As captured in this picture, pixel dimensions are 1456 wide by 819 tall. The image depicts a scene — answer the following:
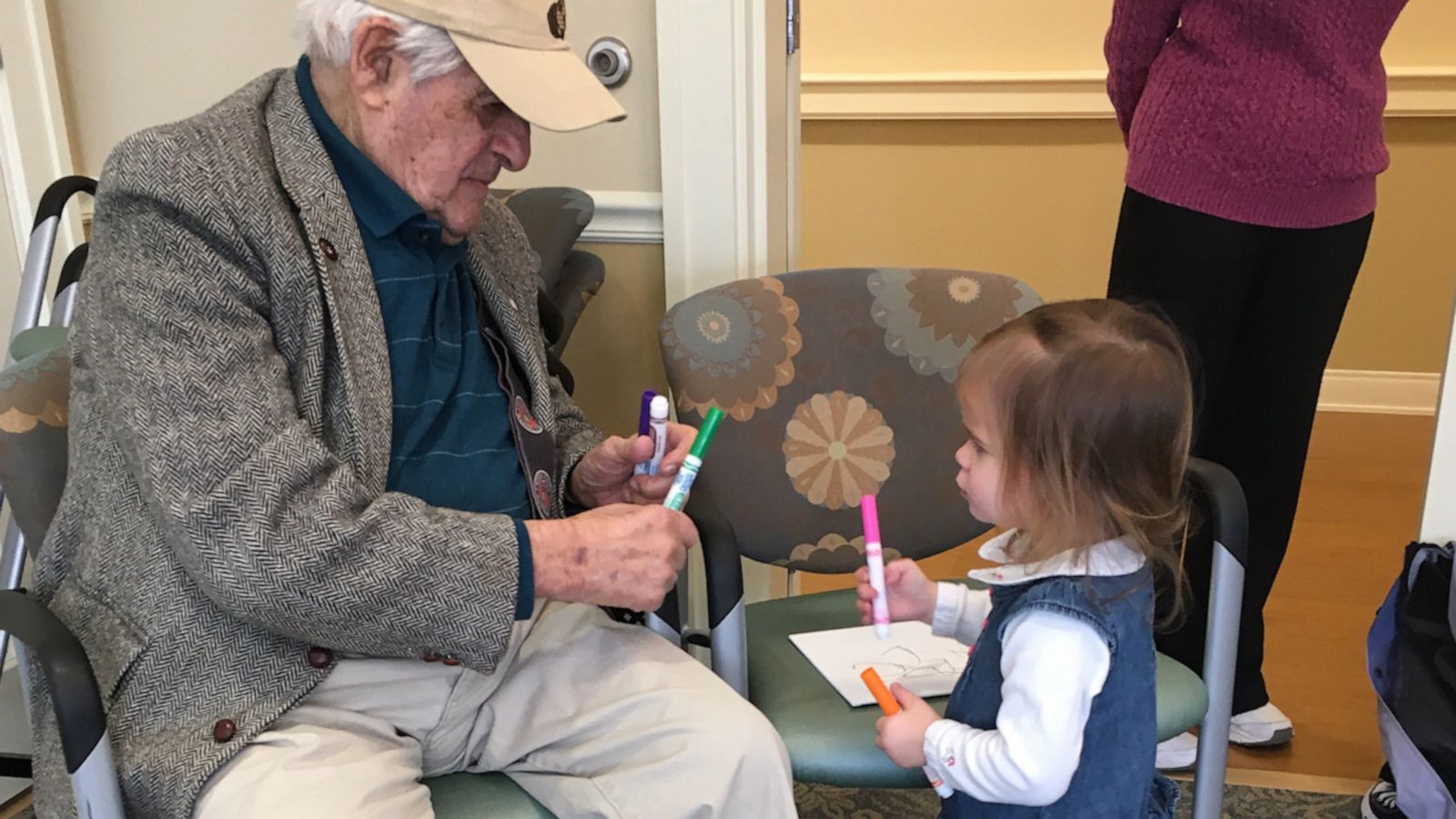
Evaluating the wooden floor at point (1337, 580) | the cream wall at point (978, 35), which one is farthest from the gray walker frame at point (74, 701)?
the cream wall at point (978, 35)

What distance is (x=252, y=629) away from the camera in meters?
1.03

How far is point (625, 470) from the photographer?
4.40ft

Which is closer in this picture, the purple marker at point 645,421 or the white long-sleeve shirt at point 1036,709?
the white long-sleeve shirt at point 1036,709

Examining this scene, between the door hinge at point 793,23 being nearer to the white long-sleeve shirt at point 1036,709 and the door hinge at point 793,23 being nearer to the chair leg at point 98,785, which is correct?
the white long-sleeve shirt at point 1036,709

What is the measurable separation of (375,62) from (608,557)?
1.70 ft

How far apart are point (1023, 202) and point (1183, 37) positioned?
2.12m

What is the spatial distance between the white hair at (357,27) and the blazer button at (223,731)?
61 centimetres

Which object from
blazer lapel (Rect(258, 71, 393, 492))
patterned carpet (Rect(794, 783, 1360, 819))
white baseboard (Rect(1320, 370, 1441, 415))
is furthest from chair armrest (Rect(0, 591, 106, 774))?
white baseboard (Rect(1320, 370, 1441, 415))

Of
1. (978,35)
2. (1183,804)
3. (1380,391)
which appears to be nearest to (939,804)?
(1183,804)

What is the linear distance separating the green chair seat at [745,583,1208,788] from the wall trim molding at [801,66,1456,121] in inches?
102

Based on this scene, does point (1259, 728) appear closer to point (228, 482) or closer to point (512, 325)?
point (512, 325)

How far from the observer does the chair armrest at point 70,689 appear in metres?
0.89

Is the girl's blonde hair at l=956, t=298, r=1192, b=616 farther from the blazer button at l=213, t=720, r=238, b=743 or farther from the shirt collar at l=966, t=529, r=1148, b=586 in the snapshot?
the blazer button at l=213, t=720, r=238, b=743

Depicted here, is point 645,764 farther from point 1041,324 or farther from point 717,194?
point 717,194
